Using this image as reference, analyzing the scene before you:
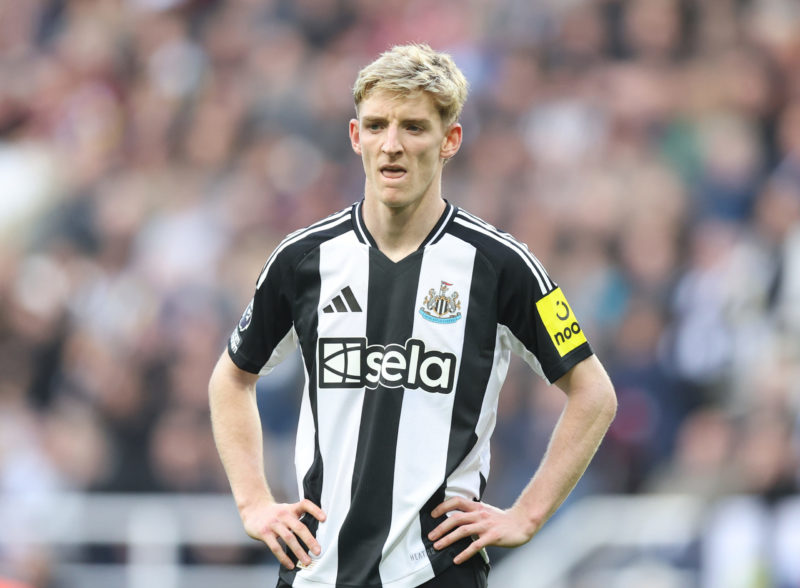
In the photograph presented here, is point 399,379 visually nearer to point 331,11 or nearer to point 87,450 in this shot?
point 87,450

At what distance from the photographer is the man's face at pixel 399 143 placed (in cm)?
421

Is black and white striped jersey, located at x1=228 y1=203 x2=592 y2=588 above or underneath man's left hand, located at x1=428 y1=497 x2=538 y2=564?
above

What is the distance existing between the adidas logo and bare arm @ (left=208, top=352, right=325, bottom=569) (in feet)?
1.49

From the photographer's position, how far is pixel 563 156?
10766 mm

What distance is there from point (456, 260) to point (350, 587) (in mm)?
1034

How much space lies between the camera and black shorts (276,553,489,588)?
4.25 metres

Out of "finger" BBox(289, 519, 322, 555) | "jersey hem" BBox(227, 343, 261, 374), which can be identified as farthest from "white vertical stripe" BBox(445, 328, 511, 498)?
"jersey hem" BBox(227, 343, 261, 374)

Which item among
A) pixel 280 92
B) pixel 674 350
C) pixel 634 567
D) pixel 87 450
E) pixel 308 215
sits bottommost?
pixel 634 567

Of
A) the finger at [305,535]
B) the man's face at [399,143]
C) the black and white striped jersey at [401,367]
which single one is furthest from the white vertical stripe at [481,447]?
the man's face at [399,143]

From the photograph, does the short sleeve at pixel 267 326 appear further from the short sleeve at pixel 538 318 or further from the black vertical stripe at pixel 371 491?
the short sleeve at pixel 538 318

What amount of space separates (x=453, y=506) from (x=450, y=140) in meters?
1.12

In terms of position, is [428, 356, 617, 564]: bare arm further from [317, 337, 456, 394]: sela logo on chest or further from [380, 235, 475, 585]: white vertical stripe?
[317, 337, 456, 394]: sela logo on chest

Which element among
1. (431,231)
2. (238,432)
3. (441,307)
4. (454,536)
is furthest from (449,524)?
(431,231)

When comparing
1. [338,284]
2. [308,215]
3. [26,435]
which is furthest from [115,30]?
[338,284]
